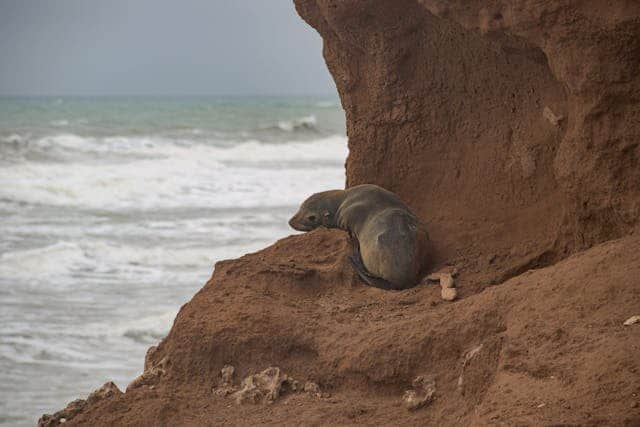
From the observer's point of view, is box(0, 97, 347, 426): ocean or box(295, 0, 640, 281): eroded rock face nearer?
box(295, 0, 640, 281): eroded rock face

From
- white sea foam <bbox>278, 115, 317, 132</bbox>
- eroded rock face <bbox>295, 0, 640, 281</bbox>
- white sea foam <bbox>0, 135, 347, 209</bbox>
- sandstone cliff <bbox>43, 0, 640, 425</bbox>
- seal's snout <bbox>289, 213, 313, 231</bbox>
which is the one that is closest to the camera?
sandstone cliff <bbox>43, 0, 640, 425</bbox>

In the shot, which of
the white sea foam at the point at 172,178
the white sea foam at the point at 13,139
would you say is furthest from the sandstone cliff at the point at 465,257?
the white sea foam at the point at 13,139

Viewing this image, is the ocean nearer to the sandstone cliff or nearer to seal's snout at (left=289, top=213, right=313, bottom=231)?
seal's snout at (left=289, top=213, right=313, bottom=231)

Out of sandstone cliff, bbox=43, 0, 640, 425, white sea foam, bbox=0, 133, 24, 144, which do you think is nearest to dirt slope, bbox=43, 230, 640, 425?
sandstone cliff, bbox=43, 0, 640, 425

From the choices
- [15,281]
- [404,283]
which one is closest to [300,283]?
[404,283]

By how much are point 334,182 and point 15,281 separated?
9210 mm

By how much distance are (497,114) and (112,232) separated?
871cm

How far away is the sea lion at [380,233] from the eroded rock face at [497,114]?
22 cm

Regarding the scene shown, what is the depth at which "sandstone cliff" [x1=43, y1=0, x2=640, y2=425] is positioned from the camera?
340 centimetres

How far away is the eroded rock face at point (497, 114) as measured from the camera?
4266mm

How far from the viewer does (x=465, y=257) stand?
5.39 metres

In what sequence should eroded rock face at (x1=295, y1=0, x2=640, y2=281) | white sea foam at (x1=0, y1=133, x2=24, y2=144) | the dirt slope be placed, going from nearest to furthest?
the dirt slope < eroded rock face at (x1=295, y1=0, x2=640, y2=281) < white sea foam at (x1=0, y1=133, x2=24, y2=144)

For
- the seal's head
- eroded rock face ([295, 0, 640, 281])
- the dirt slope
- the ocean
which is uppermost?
eroded rock face ([295, 0, 640, 281])

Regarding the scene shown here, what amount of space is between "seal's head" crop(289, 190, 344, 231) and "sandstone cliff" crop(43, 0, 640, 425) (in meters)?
0.25
